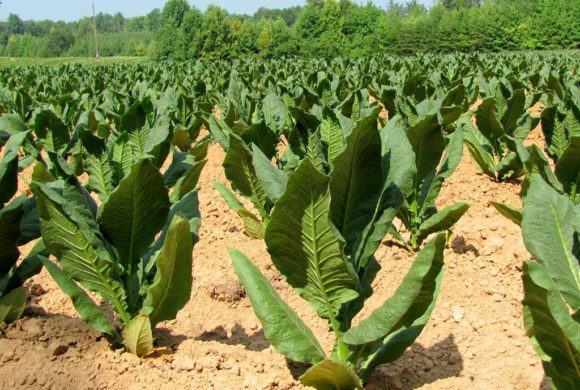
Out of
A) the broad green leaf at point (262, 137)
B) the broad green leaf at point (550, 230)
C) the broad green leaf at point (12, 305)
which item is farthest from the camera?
the broad green leaf at point (262, 137)

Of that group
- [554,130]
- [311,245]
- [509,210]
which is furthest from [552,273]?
[554,130]

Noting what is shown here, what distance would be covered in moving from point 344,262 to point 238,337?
1344mm

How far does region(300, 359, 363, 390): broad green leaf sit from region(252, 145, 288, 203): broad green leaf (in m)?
0.61

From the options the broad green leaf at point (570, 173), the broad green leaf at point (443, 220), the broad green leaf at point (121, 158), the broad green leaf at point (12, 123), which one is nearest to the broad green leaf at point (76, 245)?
the broad green leaf at point (121, 158)

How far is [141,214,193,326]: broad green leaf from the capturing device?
227 centimetres

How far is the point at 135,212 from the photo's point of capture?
244 cm

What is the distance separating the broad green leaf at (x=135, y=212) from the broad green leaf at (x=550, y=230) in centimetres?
134

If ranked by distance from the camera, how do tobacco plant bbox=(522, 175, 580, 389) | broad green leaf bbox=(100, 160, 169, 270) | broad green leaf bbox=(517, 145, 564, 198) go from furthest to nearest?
broad green leaf bbox=(517, 145, 564, 198), broad green leaf bbox=(100, 160, 169, 270), tobacco plant bbox=(522, 175, 580, 389)

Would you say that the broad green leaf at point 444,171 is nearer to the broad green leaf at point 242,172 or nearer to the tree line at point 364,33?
the broad green leaf at point 242,172

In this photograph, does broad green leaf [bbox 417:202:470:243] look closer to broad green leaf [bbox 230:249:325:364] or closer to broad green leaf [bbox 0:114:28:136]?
broad green leaf [bbox 230:249:325:364]

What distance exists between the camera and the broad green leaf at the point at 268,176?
223 centimetres

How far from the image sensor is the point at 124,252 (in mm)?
2566

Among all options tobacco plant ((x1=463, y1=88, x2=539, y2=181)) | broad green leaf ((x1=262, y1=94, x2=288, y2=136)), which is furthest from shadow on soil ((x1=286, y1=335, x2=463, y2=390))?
tobacco plant ((x1=463, y1=88, x2=539, y2=181))

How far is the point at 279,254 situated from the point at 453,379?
2.98ft
